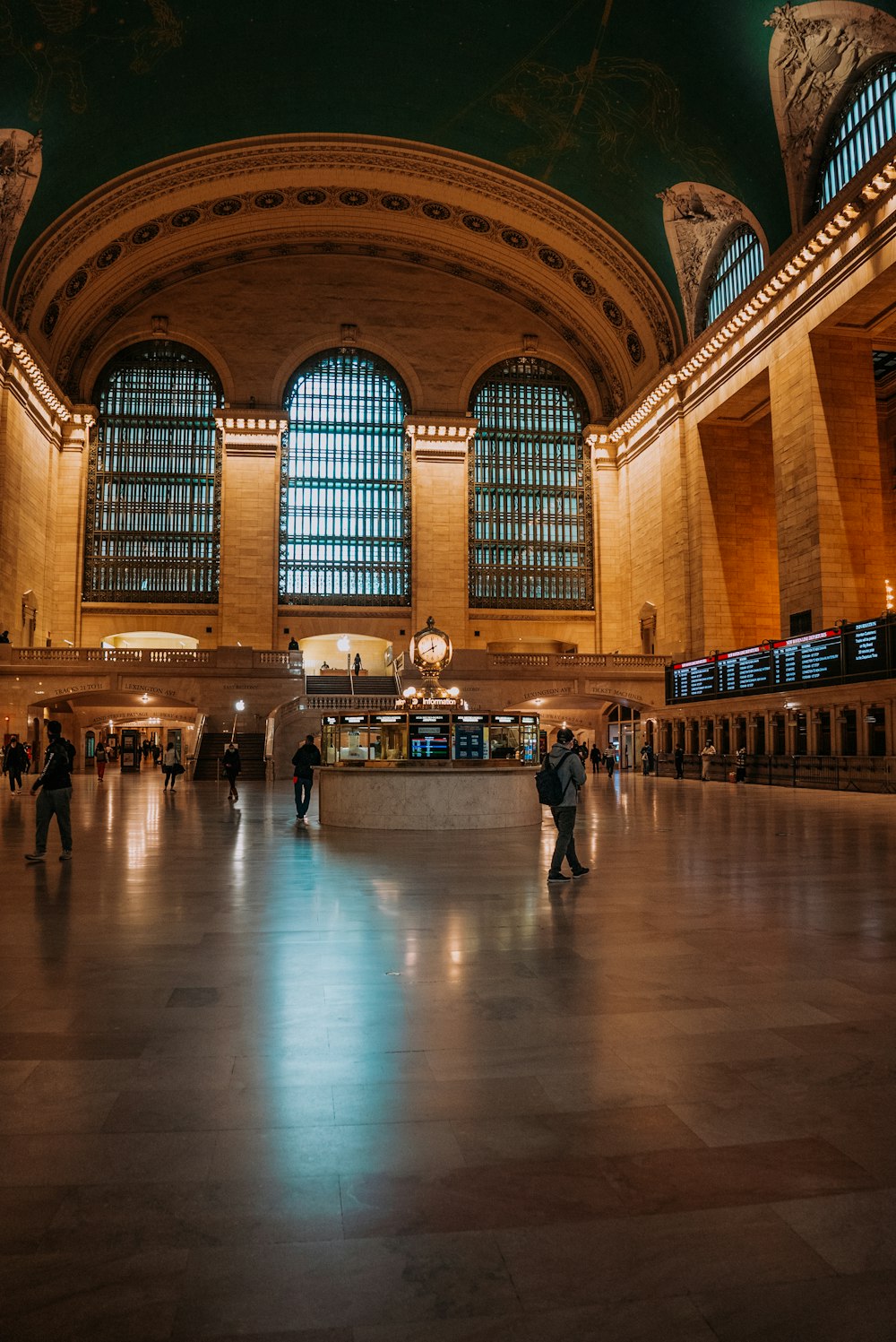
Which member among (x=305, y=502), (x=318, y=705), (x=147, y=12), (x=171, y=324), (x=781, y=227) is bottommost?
(x=318, y=705)

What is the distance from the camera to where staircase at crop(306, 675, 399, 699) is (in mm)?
29047

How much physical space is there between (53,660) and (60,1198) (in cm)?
2796

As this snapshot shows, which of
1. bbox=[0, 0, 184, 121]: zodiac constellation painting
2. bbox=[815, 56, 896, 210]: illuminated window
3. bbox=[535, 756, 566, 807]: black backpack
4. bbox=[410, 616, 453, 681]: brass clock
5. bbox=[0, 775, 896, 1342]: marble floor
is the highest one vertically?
bbox=[0, 0, 184, 121]: zodiac constellation painting

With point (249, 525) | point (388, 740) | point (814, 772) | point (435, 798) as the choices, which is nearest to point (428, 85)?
point (249, 525)

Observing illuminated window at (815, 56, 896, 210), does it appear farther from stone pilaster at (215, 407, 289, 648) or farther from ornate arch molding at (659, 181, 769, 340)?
stone pilaster at (215, 407, 289, 648)

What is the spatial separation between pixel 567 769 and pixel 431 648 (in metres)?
6.23

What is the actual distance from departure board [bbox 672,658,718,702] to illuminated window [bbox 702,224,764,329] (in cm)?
1057

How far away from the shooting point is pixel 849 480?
2295 centimetres

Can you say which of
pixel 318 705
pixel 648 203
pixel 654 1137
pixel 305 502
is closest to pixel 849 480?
pixel 648 203

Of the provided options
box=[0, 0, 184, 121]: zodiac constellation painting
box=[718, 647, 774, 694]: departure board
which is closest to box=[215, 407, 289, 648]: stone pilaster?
box=[0, 0, 184, 121]: zodiac constellation painting

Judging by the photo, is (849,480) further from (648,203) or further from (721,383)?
(648,203)

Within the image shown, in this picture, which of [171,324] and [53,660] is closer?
[53,660]

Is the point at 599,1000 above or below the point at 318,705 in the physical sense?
below

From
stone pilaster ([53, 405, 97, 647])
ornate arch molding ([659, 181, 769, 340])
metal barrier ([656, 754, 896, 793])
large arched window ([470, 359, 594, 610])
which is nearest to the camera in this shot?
metal barrier ([656, 754, 896, 793])
